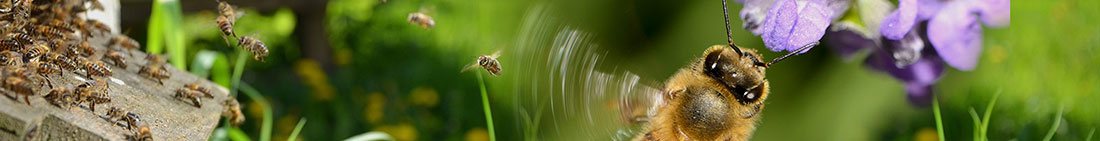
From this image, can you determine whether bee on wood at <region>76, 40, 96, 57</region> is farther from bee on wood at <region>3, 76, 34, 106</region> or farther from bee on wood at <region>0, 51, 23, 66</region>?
bee on wood at <region>3, 76, 34, 106</region>

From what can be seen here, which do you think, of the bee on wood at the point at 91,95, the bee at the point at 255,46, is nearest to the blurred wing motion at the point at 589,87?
the bee on wood at the point at 91,95

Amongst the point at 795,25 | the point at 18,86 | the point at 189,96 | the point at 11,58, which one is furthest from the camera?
the point at 189,96

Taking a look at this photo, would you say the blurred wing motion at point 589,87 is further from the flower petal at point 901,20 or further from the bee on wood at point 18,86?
the bee on wood at point 18,86

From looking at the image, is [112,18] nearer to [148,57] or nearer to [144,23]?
[148,57]

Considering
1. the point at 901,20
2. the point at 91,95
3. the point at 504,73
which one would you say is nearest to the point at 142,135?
the point at 91,95

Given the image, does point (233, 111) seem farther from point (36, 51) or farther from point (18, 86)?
point (18, 86)

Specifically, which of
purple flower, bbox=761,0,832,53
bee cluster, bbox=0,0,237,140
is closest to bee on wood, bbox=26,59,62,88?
bee cluster, bbox=0,0,237,140
